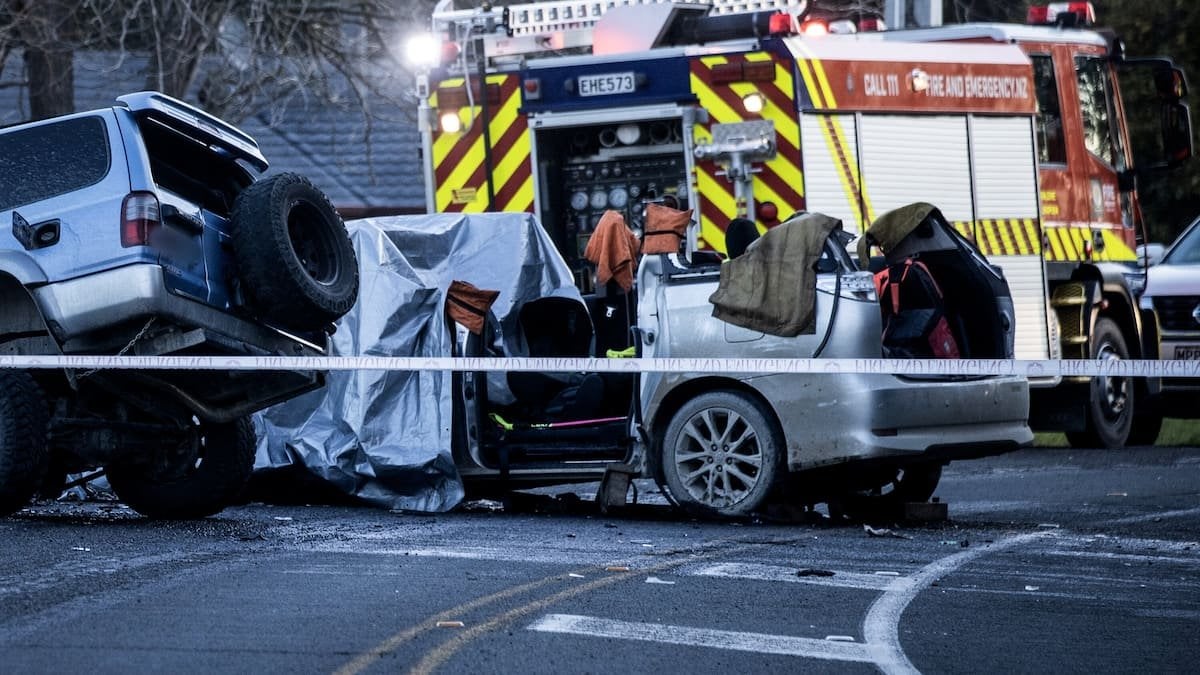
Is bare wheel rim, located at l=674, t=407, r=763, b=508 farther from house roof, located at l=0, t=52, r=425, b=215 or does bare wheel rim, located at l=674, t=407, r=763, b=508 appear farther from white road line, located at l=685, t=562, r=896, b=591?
house roof, located at l=0, t=52, r=425, b=215

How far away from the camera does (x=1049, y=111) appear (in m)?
16.4

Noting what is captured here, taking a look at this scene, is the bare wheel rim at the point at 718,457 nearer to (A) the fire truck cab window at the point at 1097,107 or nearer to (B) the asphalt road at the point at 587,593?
(B) the asphalt road at the point at 587,593

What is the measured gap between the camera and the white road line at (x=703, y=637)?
6773 mm

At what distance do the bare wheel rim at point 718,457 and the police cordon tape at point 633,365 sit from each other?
0.32 meters

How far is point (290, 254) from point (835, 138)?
210 inches

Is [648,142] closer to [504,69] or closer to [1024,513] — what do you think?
[504,69]

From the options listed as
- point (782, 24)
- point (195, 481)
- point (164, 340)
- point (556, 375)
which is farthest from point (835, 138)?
point (164, 340)

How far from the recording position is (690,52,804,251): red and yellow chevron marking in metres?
14.1

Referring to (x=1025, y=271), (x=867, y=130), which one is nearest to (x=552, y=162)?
(x=867, y=130)

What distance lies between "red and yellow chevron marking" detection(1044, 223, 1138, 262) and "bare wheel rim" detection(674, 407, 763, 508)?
5905 millimetres

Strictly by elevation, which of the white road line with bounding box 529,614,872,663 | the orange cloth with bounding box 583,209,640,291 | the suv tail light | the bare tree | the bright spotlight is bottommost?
the white road line with bounding box 529,614,872,663

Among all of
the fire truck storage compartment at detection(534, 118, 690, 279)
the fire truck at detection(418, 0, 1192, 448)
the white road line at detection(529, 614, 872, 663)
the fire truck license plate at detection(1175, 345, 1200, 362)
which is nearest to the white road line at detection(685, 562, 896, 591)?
the white road line at detection(529, 614, 872, 663)

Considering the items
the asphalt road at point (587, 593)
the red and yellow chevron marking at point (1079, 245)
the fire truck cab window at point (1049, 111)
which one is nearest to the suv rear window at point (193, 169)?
the asphalt road at point (587, 593)

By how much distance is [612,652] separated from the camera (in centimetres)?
666
